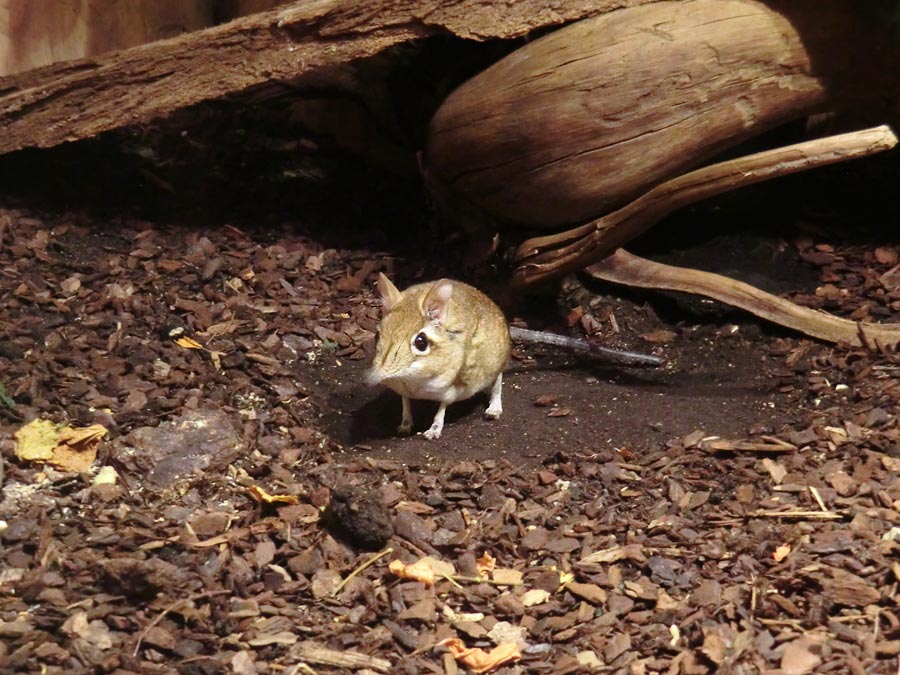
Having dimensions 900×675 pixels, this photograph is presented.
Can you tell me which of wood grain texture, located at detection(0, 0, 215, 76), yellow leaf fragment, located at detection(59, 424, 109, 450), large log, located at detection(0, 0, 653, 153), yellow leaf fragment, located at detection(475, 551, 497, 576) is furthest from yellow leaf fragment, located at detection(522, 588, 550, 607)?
wood grain texture, located at detection(0, 0, 215, 76)

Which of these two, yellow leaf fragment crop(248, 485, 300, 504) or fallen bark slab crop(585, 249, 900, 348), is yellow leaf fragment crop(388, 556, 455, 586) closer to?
yellow leaf fragment crop(248, 485, 300, 504)

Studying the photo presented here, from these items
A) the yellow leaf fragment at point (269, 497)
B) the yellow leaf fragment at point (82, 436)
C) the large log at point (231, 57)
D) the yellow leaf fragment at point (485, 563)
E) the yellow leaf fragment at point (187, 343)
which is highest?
the large log at point (231, 57)

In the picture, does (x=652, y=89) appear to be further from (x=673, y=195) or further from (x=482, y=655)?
(x=482, y=655)

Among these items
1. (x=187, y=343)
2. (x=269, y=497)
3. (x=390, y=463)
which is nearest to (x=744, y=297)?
(x=390, y=463)

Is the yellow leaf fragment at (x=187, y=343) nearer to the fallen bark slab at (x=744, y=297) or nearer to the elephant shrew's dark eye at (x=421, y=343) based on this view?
the elephant shrew's dark eye at (x=421, y=343)

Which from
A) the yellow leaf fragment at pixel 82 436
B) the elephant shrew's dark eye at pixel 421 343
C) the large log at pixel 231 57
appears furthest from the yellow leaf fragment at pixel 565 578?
the large log at pixel 231 57
